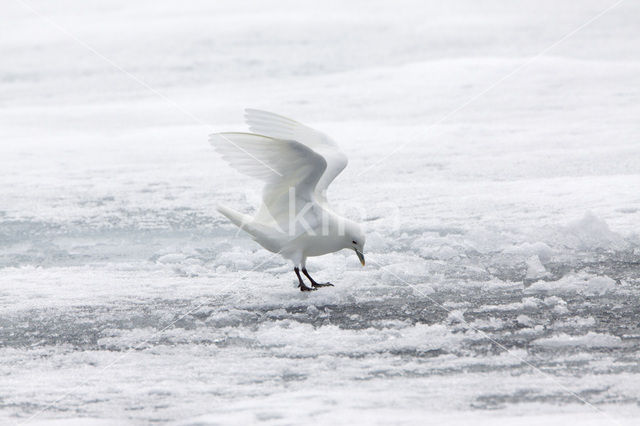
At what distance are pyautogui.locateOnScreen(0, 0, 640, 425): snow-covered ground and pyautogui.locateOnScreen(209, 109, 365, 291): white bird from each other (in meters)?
0.28

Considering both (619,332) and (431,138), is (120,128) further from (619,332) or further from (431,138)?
(619,332)

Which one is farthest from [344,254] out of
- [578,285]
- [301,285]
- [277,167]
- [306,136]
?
[578,285]

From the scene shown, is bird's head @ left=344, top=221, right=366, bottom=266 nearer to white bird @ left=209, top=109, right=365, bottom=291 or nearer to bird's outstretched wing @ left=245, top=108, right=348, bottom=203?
white bird @ left=209, top=109, right=365, bottom=291

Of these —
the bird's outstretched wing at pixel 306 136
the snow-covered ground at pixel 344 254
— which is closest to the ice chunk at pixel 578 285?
the snow-covered ground at pixel 344 254

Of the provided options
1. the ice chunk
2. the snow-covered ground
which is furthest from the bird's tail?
the ice chunk

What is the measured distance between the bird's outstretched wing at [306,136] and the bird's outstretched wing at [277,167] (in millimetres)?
309

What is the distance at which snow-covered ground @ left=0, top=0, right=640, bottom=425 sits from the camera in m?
3.58

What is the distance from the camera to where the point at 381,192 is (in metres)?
6.95

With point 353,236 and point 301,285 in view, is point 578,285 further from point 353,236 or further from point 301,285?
point 301,285

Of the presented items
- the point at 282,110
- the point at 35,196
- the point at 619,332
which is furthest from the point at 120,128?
the point at 619,332

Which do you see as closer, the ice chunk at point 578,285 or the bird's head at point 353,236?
the ice chunk at point 578,285

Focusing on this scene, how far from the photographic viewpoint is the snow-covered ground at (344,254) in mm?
3582

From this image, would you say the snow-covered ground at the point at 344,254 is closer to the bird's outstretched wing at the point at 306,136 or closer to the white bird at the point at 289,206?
the white bird at the point at 289,206

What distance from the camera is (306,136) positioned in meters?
5.74
